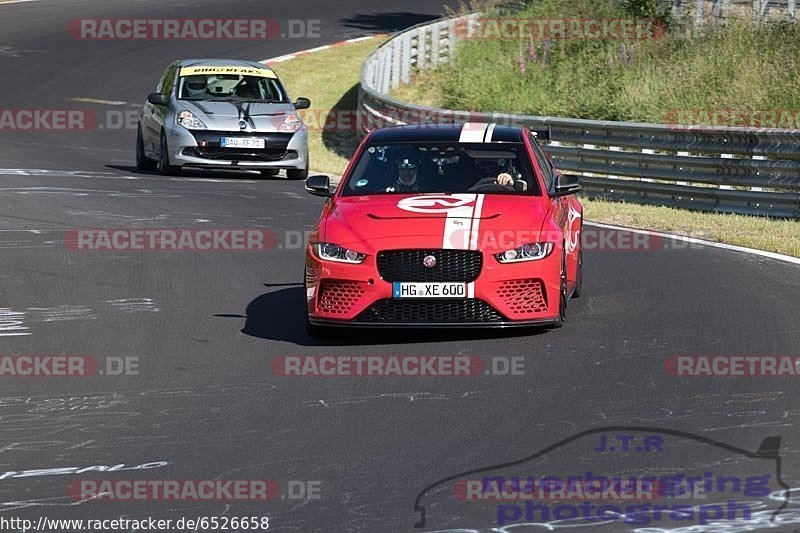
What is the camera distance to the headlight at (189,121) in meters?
21.6

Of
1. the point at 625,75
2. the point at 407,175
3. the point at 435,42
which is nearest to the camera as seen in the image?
the point at 407,175

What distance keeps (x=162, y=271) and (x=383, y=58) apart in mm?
18642

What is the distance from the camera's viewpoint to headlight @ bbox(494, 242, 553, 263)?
998 cm

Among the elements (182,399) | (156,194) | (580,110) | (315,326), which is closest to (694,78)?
(580,110)

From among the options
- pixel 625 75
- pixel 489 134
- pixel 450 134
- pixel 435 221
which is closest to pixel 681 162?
pixel 489 134

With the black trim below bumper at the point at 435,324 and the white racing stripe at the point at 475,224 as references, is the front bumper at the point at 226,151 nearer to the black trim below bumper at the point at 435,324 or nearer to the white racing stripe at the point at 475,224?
the white racing stripe at the point at 475,224

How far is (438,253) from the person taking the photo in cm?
991

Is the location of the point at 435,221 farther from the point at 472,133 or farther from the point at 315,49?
the point at 315,49

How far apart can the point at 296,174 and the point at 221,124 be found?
1.59 m


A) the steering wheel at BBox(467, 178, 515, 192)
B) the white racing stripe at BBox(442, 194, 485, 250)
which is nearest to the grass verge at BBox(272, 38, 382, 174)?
the steering wheel at BBox(467, 178, 515, 192)

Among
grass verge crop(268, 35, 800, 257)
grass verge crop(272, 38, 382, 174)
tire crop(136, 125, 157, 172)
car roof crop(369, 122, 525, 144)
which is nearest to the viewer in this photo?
car roof crop(369, 122, 525, 144)

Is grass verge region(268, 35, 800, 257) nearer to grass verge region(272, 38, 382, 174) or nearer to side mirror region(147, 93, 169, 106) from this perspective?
grass verge region(272, 38, 382, 174)

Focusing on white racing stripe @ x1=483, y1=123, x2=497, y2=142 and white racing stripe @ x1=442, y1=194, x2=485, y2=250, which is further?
white racing stripe @ x1=483, y1=123, x2=497, y2=142

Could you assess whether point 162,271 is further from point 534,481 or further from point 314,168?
point 314,168
